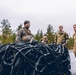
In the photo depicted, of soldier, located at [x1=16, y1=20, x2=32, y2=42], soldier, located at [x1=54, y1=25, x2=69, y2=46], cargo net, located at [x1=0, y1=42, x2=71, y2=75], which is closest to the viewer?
cargo net, located at [x1=0, y1=42, x2=71, y2=75]

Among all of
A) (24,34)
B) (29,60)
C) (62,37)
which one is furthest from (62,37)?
(29,60)

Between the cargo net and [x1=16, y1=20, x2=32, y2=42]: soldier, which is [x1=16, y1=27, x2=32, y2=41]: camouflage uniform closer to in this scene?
[x1=16, y1=20, x2=32, y2=42]: soldier

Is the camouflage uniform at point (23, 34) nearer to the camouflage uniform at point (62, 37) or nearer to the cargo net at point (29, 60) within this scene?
the cargo net at point (29, 60)

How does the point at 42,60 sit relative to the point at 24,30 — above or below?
below

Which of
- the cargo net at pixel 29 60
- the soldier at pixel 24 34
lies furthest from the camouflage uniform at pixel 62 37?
the cargo net at pixel 29 60

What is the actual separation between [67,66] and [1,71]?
2.48m

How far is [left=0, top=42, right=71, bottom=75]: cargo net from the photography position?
10922 mm

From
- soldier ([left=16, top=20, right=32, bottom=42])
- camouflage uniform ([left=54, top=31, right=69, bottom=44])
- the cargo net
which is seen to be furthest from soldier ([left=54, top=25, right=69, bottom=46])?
the cargo net

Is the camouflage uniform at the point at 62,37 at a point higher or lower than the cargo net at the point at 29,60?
higher

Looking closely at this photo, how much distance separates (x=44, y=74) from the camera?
37.2 feet

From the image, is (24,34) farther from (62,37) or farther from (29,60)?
(62,37)

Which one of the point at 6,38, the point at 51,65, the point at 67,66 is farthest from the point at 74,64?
the point at 6,38

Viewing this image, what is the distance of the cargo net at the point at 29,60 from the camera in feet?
35.8

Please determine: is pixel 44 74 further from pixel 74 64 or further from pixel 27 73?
pixel 74 64
